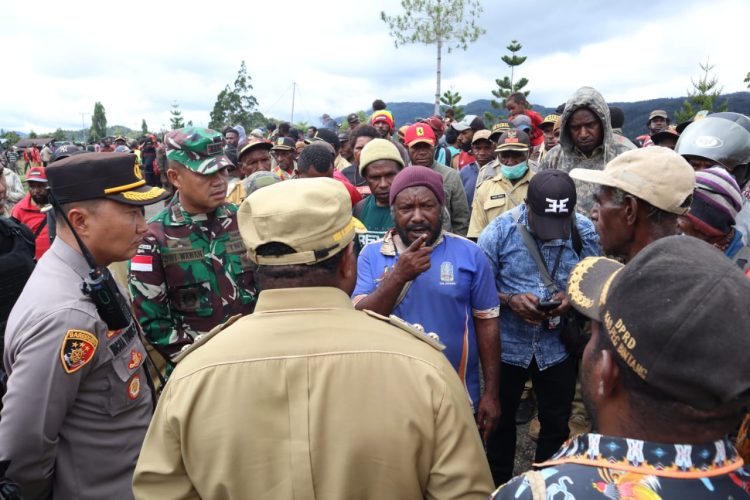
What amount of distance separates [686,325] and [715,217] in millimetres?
1878

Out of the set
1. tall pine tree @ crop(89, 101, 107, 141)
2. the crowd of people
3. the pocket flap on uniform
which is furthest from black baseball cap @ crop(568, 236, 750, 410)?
tall pine tree @ crop(89, 101, 107, 141)

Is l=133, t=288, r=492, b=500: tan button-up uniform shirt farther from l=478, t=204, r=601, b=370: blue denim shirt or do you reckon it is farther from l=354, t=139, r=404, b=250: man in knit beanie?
l=354, t=139, r=404, b=250: man in knit beanie

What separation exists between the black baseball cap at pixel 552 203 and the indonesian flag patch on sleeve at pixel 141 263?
2.27 metres

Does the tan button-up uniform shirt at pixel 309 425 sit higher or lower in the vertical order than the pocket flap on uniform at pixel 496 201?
lower

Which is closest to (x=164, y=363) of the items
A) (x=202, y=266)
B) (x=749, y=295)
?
(x=202, y=266)

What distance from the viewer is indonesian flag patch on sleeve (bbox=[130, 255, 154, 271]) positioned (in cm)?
274

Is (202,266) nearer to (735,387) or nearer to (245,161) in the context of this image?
(735,387)

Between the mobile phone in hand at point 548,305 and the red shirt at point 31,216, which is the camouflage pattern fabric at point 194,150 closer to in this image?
the mobile phone in hand at point 548,305

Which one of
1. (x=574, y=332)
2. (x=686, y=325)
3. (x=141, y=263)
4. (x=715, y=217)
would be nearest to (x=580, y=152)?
(x=574, y=332)

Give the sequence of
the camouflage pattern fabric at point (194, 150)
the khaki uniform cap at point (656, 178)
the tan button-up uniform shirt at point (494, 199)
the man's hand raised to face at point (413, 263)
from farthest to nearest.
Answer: the tan button-up uniform shirt at point (494, 199), the camouflage pattern fabric at point (194, 150), the man's hand raised to face at point (413, 263), the khaki uniform cap at point (656, 178)

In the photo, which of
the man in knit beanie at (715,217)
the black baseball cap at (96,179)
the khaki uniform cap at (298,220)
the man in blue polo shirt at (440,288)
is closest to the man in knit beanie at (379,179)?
the man in blue polo shirt at (440,288)

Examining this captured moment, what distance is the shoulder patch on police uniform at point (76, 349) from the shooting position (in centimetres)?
185

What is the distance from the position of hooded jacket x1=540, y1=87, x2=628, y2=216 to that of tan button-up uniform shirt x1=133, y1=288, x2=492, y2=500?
3192 millimetres

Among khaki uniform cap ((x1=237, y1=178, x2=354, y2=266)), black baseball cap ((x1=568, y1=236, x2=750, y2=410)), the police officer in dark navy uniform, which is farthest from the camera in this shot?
the police officer in dark navy uniform
